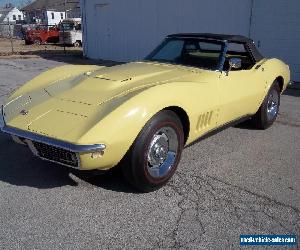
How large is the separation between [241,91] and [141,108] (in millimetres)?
1956

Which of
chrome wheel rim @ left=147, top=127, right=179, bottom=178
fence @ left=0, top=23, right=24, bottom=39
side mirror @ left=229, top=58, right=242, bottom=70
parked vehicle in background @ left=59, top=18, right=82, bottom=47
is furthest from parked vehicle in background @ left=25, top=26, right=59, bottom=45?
chrome wheel rim @ left=147, top=127, right=179, bottom=178

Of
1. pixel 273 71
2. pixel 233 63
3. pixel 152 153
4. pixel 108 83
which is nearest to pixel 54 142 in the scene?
pixel 152 153

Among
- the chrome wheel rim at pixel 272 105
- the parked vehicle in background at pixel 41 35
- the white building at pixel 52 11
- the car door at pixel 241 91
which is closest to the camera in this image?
the car door at pixel 241 91

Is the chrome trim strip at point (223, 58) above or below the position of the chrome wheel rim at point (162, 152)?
above

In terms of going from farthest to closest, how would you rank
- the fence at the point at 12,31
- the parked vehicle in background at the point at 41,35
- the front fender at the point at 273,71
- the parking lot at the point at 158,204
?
the fence at the point at 12,31 → the parked vehicle in background at the point at 41,35 → the front fender at the point at 273,71 → the parking lot at the point at 158,204

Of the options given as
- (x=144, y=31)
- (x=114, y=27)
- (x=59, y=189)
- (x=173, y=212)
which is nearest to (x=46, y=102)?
(x=59, y=189)

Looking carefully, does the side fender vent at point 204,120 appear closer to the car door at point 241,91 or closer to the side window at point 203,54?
the car door at point 241,91

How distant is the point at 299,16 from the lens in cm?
964

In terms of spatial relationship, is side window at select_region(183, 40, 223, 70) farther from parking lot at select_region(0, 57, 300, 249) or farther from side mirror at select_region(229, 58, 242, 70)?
parking lot at select_region(0, 57, 300, 249)

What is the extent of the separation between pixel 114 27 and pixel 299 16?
808cm

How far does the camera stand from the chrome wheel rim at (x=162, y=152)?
359cm

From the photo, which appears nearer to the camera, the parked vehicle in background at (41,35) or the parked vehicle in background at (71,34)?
the parked vehicle in background at (71,34)

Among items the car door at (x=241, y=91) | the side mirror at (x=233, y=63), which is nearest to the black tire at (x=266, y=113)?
the car door at (x=241, y=91)

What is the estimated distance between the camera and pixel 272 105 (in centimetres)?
590
